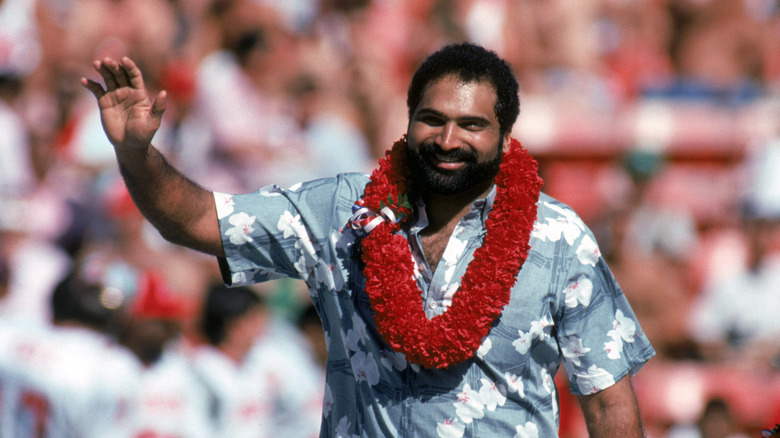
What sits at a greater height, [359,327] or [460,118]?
[460,118]

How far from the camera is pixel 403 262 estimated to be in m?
3.00

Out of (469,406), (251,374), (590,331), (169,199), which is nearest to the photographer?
(169,199)

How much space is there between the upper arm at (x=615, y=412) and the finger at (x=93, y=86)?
5.39 ft

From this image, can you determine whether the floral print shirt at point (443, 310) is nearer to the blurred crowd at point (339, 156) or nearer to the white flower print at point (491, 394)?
the white flower print at point (491, 394)

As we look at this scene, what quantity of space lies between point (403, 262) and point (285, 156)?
14.6ft

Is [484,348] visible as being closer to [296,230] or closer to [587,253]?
[587,253]

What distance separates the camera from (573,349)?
301 cm

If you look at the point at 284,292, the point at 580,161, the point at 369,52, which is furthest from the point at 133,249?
A: the point at 580,161

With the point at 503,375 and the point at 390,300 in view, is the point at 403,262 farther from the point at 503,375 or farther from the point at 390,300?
the point at 503,375

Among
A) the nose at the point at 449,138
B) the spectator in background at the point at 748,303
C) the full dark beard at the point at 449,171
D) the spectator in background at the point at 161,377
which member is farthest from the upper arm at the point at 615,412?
the spectator in background at the point at 748,303

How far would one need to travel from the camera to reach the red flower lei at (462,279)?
287 centimetres

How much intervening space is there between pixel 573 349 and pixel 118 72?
4.95 feet

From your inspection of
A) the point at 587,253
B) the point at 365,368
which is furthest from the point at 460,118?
the point at 365,368

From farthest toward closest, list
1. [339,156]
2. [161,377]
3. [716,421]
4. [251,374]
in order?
[339,156], [716,421], [251,374], [161,377]
